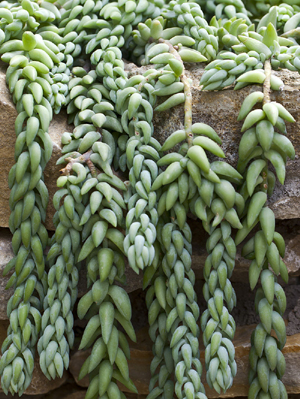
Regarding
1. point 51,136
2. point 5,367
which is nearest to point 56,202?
point 51,136

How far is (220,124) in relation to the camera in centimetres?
103

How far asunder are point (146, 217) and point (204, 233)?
32 centimetres

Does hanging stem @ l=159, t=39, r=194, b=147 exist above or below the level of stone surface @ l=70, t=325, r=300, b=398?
above

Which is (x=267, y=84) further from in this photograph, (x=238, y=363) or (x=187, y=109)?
(x=238, y=363)

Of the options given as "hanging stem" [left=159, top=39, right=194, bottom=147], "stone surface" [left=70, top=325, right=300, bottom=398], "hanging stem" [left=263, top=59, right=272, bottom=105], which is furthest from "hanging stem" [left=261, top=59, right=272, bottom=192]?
"stone surface" [left=70, top=325, right=300, bottom=398]

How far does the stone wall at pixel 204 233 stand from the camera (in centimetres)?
102

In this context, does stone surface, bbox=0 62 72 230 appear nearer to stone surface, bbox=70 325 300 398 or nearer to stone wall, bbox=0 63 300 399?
stone wall, bbox=0 63 300 399

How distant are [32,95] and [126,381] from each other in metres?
0.77

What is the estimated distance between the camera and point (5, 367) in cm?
97

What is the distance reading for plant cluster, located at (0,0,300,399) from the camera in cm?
92

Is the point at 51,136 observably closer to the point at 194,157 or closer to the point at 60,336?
the point at 194,157

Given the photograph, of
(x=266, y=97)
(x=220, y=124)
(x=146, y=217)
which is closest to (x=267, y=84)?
(x=266, y=97)

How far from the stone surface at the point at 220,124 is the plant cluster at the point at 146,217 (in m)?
0.04

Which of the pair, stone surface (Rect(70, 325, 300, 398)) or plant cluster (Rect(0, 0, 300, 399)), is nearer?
plant cluster (Rect(0, 0, 300, 399))
